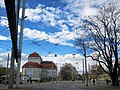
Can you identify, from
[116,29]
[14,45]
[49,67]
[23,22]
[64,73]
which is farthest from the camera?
[49,67]

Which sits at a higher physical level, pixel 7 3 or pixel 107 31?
→ pixel 107 31

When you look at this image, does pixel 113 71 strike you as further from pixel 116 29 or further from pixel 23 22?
pixel 23 22

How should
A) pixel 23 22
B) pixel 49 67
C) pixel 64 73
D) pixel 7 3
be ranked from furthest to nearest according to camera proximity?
pixel 49 67, pixel 64 73, pixel 23 22, pixel 7 3

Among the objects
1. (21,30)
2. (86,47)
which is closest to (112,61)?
(86,47)

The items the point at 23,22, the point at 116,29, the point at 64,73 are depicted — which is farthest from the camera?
Answer: the point at 64,73

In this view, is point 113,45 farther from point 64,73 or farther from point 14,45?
point 64,73

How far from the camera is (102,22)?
46.1 metres

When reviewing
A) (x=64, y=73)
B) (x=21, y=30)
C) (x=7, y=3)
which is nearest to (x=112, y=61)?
(x=21, y=30)

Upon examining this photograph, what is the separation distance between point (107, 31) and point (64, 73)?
97.7m

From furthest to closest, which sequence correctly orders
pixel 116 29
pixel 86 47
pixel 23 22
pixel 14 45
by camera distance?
pixel 86 47 < pixel 116 29 < pixel 23 22 < pixel 14 45

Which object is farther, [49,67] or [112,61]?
[49,67]

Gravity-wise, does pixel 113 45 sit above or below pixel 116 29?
below

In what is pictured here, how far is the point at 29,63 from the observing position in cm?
14988

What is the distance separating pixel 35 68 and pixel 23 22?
370ft
